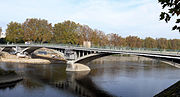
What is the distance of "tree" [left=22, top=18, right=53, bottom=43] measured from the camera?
83438mm

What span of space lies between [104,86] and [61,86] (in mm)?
A: 7644

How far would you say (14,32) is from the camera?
86.1m

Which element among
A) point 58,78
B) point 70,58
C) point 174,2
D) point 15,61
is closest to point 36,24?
point 15,61

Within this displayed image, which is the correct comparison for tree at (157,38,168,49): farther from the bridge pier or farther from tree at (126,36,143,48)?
the bridge pier

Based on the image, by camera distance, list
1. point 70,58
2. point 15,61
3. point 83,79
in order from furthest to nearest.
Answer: point 15,61
point 70,58
point 83,79

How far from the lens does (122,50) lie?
3638cm

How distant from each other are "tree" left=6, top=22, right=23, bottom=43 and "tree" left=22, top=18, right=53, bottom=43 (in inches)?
112

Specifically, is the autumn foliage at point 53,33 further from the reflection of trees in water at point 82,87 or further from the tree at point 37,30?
the reflection of trees in water at point 82,87

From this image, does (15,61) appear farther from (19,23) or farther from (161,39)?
(161,39)

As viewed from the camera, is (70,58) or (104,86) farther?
(70,58)

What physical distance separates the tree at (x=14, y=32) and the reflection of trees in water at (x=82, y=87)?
5601cm

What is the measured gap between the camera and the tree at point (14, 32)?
280 feet

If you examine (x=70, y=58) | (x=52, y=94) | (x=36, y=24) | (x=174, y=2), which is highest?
(x=36, y=24)

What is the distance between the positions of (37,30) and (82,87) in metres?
59.6
